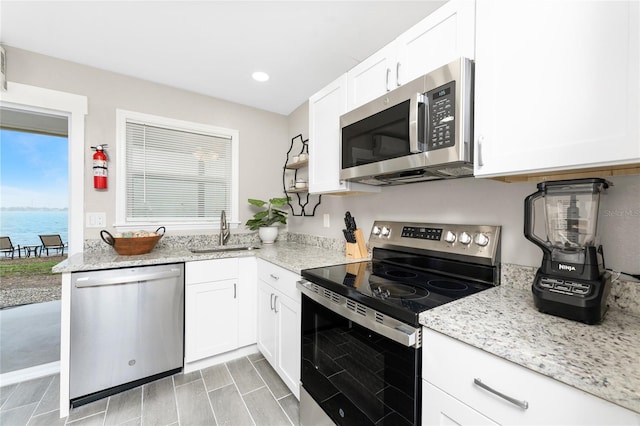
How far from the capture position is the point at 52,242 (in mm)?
3078

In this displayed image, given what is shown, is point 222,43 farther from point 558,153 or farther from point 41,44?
point 558,153

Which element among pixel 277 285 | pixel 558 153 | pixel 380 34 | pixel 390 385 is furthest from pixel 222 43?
pixel 390 385

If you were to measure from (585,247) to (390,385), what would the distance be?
828 millimetres

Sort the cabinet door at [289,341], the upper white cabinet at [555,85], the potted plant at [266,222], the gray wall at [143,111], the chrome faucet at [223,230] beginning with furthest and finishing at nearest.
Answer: the potted plant at [266,222] → the chrome faucet at [223,230] → the gray wall at [143,111] → the cabinet door at [289,341] → the upper white cabinet at [555,85]

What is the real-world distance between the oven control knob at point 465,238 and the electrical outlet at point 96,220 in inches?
106

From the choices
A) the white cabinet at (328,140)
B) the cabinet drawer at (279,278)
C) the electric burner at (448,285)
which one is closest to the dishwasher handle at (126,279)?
the cabinet drawer at (279,278)

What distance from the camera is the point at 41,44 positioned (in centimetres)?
184

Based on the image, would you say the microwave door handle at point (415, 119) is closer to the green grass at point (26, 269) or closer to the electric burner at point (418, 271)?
the electric burner at point (418, 271)

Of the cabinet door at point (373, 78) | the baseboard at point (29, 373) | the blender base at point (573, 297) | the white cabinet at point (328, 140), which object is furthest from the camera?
the baseboard at point (29, 373)

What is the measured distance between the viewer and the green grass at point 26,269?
9.71ft

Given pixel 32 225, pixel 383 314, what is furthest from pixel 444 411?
pixel 32 225

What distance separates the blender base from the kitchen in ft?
0.77

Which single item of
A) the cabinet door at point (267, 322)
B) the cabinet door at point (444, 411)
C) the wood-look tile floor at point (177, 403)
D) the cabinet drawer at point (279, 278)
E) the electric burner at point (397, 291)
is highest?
the electric burner at point (397, 291)

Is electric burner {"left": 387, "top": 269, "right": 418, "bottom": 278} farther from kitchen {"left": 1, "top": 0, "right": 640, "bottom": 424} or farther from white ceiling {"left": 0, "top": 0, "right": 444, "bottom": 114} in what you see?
white ceiling {"left": 0, "top": 0, "right": 444, "bottom": 114}
